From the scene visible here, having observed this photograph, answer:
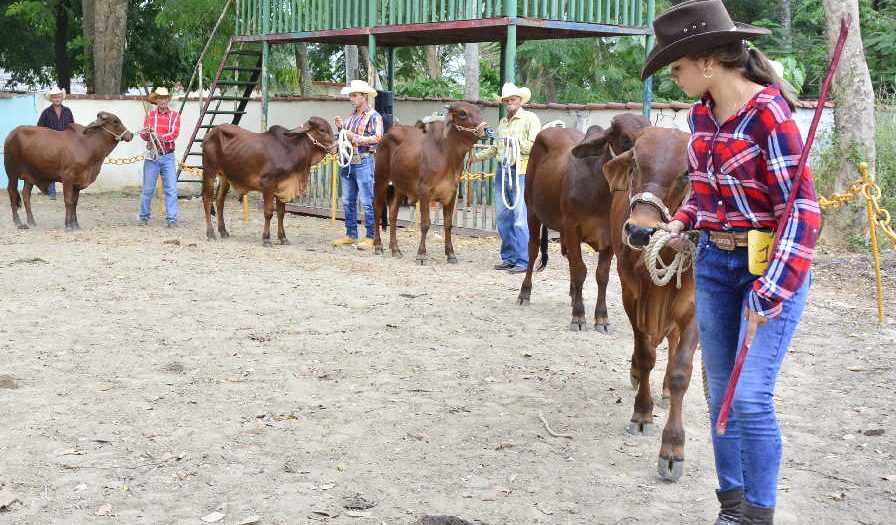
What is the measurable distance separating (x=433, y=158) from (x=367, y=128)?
3.95 feet

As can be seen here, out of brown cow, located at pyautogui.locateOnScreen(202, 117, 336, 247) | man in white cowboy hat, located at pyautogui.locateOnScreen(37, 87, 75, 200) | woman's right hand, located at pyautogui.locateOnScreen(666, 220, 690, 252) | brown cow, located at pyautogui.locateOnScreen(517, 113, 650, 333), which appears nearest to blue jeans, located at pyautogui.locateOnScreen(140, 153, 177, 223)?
brown cow, located at pyautogui.locateOnScreen(202, 117, 336, 247)

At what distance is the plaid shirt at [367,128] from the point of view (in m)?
12.4

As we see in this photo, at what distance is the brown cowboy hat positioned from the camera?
340cm

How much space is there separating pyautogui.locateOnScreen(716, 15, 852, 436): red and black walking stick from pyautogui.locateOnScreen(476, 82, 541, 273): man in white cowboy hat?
24.0 ft

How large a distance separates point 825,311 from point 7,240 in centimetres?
974

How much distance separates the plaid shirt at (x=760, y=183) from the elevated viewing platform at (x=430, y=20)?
9.68m

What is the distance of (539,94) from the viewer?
2691 cm

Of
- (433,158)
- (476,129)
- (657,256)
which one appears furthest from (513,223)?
(657,256)

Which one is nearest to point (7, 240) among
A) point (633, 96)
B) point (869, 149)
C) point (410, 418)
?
point (410, 418)

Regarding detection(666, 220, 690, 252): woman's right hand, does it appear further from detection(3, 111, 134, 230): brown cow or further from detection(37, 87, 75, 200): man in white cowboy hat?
detection(37, 87, 75, 200): man in white cowboy hat

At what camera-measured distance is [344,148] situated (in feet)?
40.5

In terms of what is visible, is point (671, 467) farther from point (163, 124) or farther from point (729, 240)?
point (163, 124)

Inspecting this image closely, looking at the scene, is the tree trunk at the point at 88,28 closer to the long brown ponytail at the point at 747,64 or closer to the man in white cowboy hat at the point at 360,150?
the man in white cowboy hat at the point at 360,150

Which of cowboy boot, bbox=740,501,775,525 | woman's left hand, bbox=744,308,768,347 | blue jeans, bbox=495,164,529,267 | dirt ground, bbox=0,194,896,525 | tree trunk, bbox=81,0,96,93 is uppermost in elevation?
tree trunk, bbox=81,0,96,93
